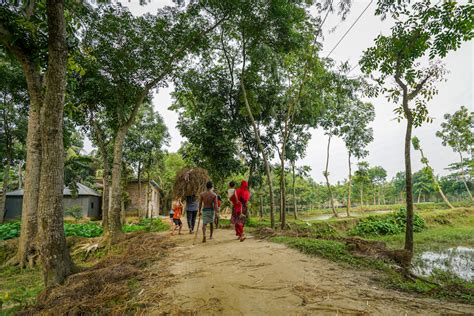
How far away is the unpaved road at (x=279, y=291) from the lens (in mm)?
2879

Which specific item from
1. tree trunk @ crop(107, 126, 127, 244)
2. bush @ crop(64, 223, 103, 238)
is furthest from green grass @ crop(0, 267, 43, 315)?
bush @ crop(64, 223, 103, 238)

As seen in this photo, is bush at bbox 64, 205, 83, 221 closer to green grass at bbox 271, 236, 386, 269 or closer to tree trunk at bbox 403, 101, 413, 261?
green grass at bbox 271, 236, 386, 269

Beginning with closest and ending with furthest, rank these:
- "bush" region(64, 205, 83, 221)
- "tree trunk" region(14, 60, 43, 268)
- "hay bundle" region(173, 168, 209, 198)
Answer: "tree trunk" region(14, 60, 43, 268) → "hay bundle" region(173, 168, 209, 198) → "bush" region(64, 205, 83, 221)

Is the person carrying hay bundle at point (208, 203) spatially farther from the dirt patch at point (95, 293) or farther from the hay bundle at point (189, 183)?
the dirt patch at point (95, 293)

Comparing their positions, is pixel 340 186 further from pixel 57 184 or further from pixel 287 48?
pixel 57 184

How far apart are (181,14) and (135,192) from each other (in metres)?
24.1

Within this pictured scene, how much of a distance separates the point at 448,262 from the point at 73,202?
30.6 meters

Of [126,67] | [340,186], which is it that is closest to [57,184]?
[126,67]

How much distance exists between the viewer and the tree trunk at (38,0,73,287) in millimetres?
4301

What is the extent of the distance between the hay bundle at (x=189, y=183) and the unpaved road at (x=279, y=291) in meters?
4.44

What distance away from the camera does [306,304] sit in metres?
2.99

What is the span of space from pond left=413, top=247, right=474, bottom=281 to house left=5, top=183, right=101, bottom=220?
91.2 ft

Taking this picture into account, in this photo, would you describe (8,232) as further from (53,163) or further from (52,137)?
(52,137)

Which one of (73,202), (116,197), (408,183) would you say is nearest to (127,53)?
(116,197)
